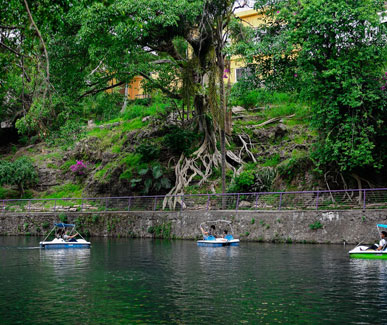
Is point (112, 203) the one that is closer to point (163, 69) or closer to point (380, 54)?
point (163, 69)

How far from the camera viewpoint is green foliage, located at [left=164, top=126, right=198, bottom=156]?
3450cm

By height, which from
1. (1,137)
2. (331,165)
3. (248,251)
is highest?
(1,137)

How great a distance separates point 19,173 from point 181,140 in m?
14.0

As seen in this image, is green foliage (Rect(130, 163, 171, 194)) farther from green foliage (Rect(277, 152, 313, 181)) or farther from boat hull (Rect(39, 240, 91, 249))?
boat hull (Rect(39, 240, 91, 249))

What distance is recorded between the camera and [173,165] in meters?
36.1

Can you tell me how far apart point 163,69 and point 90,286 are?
75.4 feet

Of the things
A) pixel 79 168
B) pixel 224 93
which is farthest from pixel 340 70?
pixel 79 168

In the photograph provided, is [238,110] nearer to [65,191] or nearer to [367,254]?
[65,191]

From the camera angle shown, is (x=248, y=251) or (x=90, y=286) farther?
(x=248, y=251)

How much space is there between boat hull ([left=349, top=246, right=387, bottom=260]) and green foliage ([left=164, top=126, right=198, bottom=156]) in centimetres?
1658

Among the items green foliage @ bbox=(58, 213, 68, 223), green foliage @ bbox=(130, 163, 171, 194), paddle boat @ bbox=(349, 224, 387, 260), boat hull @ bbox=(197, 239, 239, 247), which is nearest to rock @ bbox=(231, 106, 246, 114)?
green foliage @ bbox=(130, 163, 171, 194)

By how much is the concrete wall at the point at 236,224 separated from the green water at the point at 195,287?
5.47 ft

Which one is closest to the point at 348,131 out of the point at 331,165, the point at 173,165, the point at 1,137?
the point at 331,165

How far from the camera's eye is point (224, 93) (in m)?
29.2
